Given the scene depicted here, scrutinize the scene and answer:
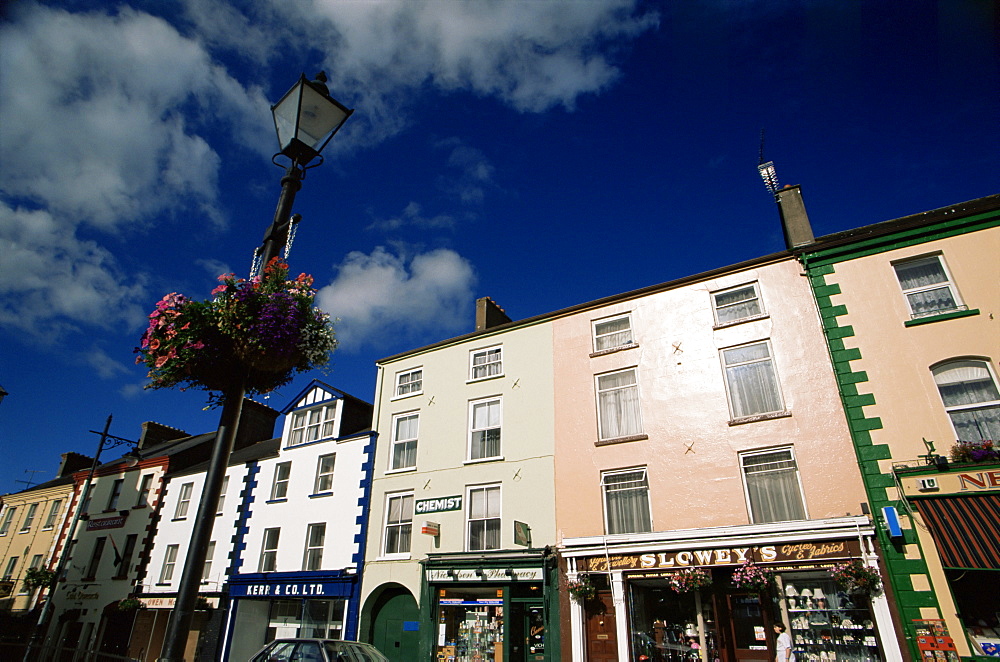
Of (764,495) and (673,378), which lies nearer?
(764,495)

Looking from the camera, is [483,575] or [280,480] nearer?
[483,575]

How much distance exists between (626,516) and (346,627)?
10.7 metres

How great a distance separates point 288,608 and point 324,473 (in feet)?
17.2

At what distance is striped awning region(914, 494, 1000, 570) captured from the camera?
11750 millimetres

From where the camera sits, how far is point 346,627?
780 inches

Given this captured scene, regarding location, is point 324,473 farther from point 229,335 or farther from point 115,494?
point 229,335

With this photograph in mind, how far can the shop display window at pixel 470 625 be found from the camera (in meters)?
17.3

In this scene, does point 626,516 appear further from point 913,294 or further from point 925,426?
point 913,294

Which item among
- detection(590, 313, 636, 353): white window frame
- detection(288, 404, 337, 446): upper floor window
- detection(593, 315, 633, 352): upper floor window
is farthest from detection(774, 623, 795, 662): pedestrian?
detection(288, 404, 337, 446): upper floor window

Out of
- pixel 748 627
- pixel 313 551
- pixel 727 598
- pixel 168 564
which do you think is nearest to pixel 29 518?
pixel 168 564

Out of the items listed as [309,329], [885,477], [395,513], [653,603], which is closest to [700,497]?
[653,603]

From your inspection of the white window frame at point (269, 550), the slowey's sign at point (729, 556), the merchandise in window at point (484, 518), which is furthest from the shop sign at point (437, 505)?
the white window frame at point (269, 550)

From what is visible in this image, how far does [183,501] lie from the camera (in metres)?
28.7

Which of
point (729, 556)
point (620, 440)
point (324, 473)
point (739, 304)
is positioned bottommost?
point (729, 556)
